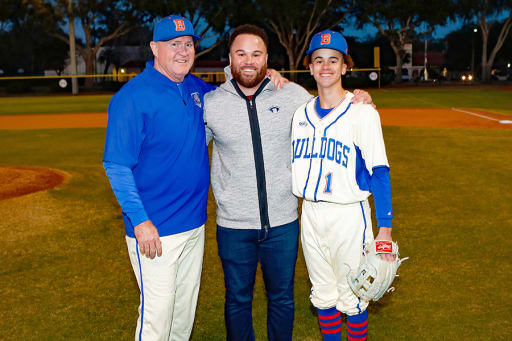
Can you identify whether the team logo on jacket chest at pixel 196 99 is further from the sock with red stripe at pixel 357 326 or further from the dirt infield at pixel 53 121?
the dirt infield at pixel 53 121

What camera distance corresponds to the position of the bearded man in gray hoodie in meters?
3.58

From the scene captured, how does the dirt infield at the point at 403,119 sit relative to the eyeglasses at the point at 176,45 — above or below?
below

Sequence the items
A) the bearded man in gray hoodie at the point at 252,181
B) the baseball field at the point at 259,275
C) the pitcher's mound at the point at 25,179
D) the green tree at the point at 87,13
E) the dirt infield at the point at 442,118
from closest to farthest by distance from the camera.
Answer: the bearded man in gray hoodie at the point at 252,181, the baseball field at the point at 259,275, the pitcher's mound at the point at 25,179, the dirt infield at the point at 442,118, the green tree at the point at 87,13

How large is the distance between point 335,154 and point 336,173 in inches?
5.2

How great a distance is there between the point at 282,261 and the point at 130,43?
99.0 metres

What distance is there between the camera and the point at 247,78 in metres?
3.56

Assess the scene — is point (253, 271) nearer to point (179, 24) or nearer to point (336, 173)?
point (336, 173)

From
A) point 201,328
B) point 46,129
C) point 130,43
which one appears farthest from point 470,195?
point 130,43

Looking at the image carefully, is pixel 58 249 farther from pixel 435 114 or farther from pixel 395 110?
pixel 395 110

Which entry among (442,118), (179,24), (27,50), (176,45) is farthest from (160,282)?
(27,50)

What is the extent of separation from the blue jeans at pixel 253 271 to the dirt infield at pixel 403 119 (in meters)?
16.4

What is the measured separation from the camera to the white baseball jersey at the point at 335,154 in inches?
139

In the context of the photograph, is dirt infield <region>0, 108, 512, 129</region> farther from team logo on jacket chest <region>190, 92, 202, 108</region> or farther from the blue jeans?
team logo on jacket chest <region>190, 92, 202, 108</region>

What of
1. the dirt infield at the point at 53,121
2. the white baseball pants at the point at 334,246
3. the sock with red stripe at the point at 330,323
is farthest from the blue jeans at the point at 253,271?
the dirt infield at the point at 53,121
